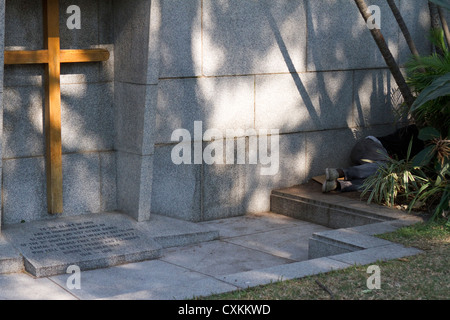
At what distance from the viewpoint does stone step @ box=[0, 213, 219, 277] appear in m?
6.96

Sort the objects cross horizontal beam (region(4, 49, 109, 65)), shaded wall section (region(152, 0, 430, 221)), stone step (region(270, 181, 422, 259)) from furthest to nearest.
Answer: shaded wall section (region(152, 0, 430, 221)), cross horizontal beam (region(4, 49, 109, 65)), stone step (region(270, 181, 422, 259))

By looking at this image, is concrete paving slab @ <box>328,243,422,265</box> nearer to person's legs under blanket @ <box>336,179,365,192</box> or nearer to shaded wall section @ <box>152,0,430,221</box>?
person's legs under blanket @ <box>336,179,365,192</box>

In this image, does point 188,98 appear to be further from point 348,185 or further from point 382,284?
point 382,284

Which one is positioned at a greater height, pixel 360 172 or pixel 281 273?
pixel 360 172

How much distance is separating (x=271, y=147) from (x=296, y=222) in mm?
1072

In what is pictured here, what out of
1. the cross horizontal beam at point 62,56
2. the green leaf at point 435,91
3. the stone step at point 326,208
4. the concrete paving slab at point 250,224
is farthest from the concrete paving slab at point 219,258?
the cross horizontal beam at point 62,56

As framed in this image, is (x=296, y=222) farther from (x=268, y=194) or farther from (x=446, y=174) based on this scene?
(x=446, y=174)

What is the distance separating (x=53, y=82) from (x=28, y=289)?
2404mm

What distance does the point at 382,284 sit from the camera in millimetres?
5852

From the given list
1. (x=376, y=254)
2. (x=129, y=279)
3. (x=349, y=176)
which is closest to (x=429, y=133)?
(x=349, y=176)

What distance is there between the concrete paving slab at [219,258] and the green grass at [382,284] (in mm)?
1430

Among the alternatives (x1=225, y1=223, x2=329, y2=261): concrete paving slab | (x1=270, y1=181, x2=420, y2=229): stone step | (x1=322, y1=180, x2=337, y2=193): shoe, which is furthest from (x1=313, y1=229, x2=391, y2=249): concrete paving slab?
(x1=322, y1=180, x2=337, y2=193): shoe

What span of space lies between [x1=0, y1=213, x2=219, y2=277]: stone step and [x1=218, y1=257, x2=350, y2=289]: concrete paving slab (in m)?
1.69
